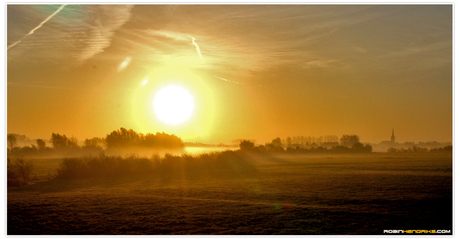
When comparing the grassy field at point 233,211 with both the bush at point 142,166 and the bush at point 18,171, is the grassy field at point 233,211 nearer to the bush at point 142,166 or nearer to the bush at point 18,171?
the bush at point 18,171

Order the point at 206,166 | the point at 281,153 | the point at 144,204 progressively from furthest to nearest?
the point at 281,153 < the point at 206,166 < the point at 144,204

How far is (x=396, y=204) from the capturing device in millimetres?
12820

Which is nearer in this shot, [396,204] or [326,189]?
[396,204]

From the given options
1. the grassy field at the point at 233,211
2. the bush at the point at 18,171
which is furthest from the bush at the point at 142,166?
the grassy field at the point at 233,211

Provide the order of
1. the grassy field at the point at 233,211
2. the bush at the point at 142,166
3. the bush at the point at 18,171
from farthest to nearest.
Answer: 1. the bush at the point at 142,166
2. the bush at the point at 18,171
3. the grassy field at the point at 233,211

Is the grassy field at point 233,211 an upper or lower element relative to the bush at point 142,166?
upper

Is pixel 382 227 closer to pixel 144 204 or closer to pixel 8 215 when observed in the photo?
pixel 144 204

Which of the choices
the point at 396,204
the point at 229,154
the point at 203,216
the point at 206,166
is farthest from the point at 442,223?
the point at 229,154

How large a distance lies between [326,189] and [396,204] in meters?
4.45

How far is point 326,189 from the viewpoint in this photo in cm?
1692

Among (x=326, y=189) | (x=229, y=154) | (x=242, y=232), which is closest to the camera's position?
(x=242, y=232)

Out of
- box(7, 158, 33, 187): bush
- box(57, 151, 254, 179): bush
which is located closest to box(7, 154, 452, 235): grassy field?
box(7, 158, 33, 187): bush

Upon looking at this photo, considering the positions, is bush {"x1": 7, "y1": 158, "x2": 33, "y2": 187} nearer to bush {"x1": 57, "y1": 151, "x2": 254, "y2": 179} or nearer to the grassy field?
bush {"x1": 57, "y1": 151, "x2": 254, "y2": 179}

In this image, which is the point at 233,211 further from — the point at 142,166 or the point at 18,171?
the point at 142,166
